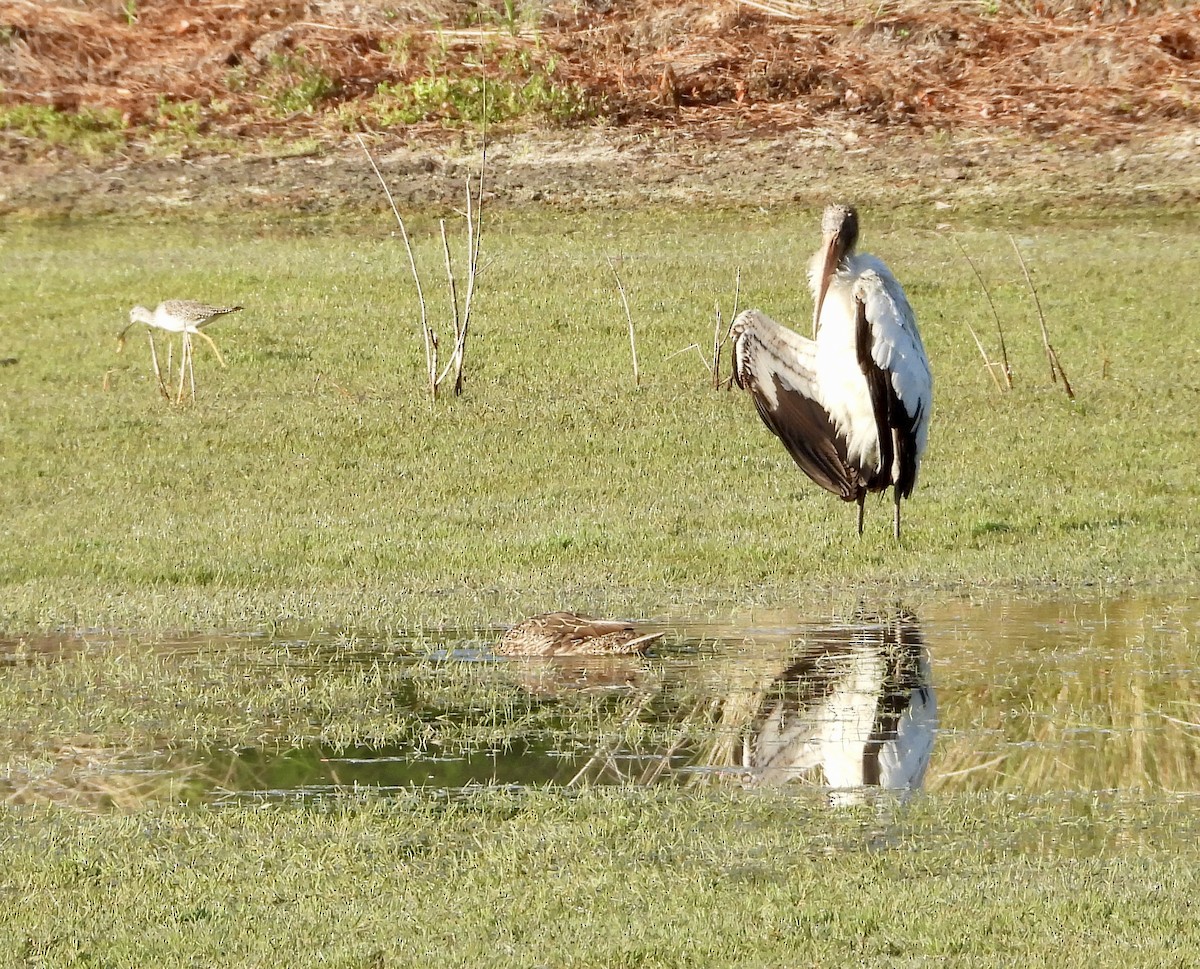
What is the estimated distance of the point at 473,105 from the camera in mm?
24391

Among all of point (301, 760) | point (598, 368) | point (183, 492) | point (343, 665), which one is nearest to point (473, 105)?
point (598, 368)

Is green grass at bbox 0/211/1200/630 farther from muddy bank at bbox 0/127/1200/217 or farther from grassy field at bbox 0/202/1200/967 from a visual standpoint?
muddy bank at bbox 0/127/1200/217

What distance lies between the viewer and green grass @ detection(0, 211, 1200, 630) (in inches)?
418

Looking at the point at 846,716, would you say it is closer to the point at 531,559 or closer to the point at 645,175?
the point at 531,559

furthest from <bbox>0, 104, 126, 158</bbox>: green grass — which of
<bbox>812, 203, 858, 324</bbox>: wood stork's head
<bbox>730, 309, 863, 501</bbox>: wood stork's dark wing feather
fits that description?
<bbox>812, 203, 858, 324</bbox>: wood stork's head

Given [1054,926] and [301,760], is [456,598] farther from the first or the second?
[1054,926]

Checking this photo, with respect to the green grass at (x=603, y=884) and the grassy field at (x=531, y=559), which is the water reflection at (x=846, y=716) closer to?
the grassy field at (x=531, y=559)

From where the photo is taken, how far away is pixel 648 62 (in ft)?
81.9

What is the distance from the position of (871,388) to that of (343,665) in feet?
12.2

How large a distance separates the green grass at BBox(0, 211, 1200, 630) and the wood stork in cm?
43

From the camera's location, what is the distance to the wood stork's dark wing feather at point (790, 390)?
11.4 meters

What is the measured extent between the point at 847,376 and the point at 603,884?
6.16 m

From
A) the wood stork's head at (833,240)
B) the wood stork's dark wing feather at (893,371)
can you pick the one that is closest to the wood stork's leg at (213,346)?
the wood stork's head at (833,240)

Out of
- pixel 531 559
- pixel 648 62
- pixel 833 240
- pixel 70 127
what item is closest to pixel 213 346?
pixel 531 559
